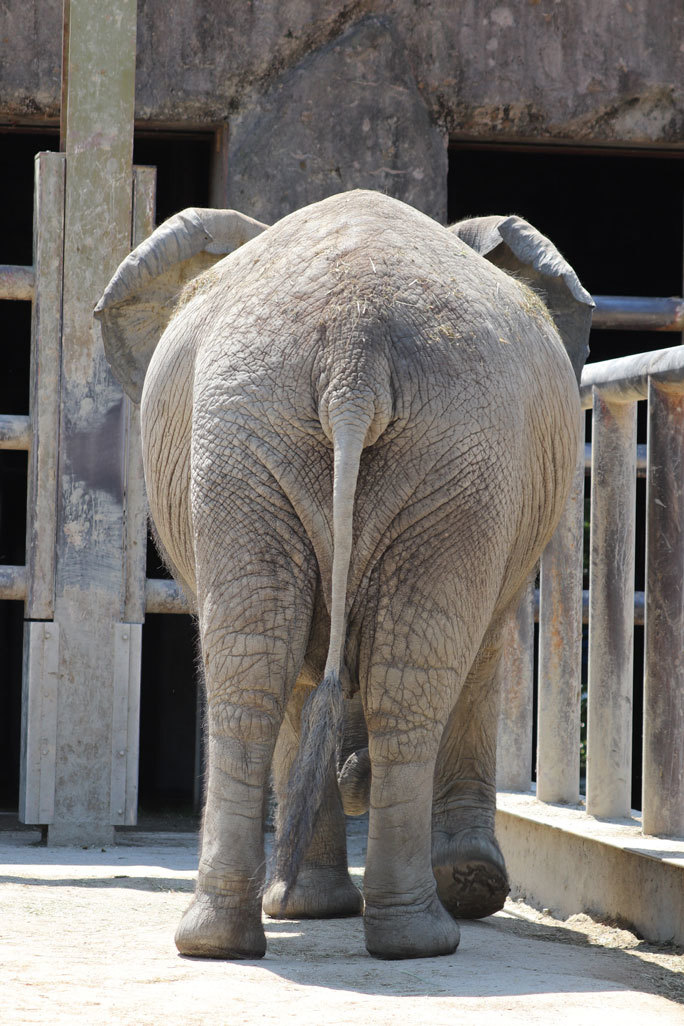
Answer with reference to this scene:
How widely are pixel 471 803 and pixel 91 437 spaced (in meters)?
2.12

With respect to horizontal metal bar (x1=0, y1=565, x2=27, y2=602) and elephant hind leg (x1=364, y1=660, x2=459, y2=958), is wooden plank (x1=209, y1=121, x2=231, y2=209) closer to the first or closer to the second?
horizontal metal bar (x1=0, y1=565, x2=27, y2=602)

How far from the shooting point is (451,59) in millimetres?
6133

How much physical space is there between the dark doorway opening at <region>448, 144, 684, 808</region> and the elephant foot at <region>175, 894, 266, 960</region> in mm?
5594

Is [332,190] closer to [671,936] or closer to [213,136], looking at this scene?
[213,136]

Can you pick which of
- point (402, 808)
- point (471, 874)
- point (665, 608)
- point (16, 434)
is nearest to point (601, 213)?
point (16, 434)

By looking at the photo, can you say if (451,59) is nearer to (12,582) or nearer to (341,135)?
(341,135)

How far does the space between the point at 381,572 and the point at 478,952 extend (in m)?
0.92

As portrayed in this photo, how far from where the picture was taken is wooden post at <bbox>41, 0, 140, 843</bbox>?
5246 millimetres

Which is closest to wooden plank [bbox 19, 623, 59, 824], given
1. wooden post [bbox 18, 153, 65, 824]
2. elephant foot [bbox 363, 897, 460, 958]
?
wooden post [bbox 18, 153, 65, 824]

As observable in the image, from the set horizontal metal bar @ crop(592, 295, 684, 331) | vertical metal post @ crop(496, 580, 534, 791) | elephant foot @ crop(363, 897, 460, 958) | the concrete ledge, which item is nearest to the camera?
elephant foot @ crop(363, 897, 460, 958)

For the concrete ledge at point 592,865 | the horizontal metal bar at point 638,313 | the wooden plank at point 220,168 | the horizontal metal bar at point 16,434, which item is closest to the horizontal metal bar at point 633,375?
the concrete ledge at point 592,865

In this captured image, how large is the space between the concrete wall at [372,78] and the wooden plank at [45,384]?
794 millimetres

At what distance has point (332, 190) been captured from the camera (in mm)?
6051

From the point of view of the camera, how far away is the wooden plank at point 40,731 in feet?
17.1
